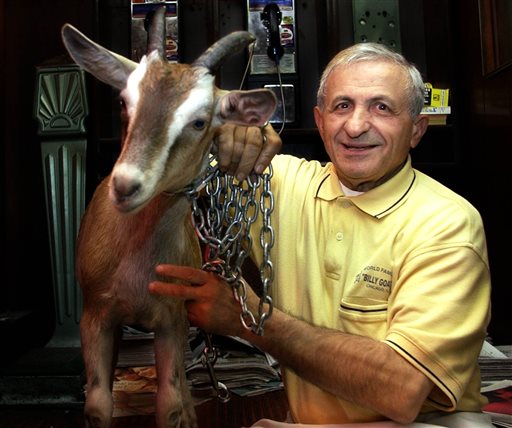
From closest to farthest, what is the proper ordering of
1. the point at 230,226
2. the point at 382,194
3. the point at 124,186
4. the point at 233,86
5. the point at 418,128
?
the point at 124,186 → the point at 230,226 → the point at 382,194 → the point at 418,128 → the point at 233,86

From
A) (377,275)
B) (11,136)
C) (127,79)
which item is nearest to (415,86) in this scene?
(377,275)

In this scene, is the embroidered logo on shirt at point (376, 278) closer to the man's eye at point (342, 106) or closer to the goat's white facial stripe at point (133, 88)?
the man's eye at point (342, 106)

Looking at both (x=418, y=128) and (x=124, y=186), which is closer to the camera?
(x=124, y=186)

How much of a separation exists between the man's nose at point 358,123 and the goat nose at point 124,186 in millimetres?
626

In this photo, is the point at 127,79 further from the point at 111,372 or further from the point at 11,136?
the point at 11,136

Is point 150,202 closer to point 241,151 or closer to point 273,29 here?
point 241,151

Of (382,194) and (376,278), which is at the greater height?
(382,194)

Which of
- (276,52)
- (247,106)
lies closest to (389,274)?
(247,106)

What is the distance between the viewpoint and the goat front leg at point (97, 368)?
114cm

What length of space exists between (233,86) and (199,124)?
7.53ft

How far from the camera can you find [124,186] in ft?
2.82

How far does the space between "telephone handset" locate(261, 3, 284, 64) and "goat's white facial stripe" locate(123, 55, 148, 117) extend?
2.10m

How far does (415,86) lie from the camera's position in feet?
4.57

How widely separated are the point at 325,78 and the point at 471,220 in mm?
520
